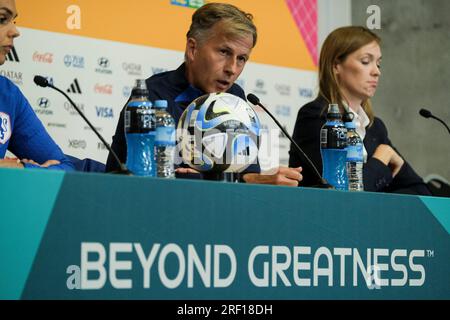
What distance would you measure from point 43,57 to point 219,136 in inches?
70.6

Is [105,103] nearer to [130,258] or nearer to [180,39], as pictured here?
[180,39]

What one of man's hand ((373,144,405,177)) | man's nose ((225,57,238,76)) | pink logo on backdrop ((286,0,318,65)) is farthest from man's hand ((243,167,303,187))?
pink logo on backdrop ((286,0,318,65))

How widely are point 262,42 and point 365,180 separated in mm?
1730

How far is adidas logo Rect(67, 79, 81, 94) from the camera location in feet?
11.6

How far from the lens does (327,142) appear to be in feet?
7.89

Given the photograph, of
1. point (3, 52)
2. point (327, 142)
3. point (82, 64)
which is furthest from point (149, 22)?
point (327, 142)

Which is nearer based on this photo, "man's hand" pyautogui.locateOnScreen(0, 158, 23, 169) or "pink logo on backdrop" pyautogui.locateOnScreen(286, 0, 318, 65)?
"man's hand" pyautogui.locateOnScreen(0, 158, 23, 169)

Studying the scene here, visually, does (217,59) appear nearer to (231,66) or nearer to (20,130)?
(231,66)

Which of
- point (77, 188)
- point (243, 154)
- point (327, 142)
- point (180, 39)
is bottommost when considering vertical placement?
point (77, 188)

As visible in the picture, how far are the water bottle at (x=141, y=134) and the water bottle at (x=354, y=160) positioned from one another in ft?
2.23

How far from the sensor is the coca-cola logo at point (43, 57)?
3432 mm

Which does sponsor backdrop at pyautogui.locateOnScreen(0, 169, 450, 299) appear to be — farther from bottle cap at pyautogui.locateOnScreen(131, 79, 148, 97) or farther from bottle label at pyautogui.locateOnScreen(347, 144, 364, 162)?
bottle cap at pyautogui.locateOnScreen(131, 79, 148, 97)

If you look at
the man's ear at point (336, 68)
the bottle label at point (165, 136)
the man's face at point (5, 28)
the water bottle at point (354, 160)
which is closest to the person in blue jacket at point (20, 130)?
the man's face at point (5, 28)

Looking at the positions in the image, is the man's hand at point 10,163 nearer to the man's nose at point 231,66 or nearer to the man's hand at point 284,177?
the man's hand at point 284,177
